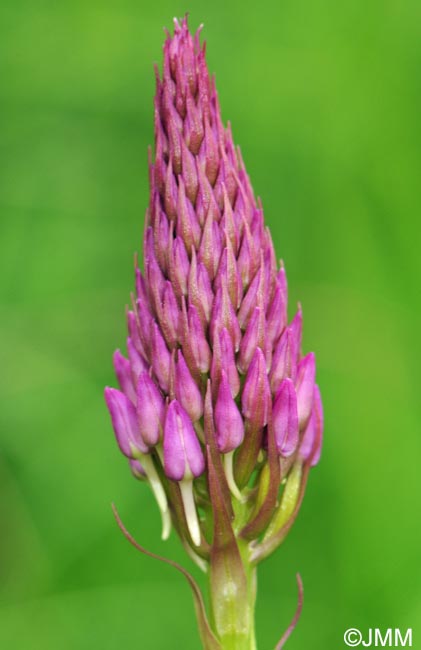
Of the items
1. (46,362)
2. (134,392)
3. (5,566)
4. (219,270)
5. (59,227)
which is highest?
(59,227)

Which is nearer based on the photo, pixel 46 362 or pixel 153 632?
pixel 153 632

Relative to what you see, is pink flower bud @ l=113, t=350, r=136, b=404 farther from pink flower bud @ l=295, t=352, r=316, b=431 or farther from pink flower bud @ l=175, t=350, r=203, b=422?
pink flower bud @ l=295, t=352, r=316, b=431

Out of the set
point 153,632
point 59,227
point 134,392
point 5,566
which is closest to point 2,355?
point 59,227

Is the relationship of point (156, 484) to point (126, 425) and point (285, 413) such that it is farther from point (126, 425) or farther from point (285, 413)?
point (285, 413)

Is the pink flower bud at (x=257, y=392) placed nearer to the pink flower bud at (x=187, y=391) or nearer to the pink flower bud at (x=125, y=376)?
the pink flower bud at (x=187, y=391)

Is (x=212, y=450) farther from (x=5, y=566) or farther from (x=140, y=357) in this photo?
(x=5, y=566)

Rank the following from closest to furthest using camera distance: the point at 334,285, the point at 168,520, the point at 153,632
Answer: the point at 168,520 < the point at 153,632 < the point at 334,285

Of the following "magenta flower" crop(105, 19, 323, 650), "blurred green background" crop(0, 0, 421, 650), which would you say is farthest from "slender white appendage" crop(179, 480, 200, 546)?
"blurred green background" crop(0, 0, 421, 650)

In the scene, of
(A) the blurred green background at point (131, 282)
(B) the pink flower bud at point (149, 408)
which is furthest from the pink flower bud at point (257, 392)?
(A) the blurred green background at point (131, 282)

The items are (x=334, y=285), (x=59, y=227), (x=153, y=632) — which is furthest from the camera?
(x=59, y=227)
